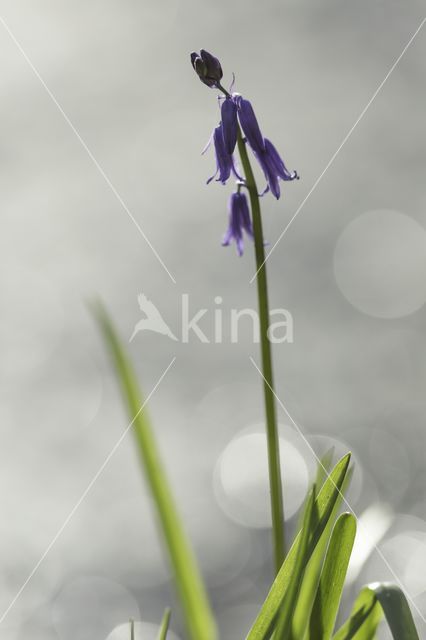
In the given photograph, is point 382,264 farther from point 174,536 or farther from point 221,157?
point 174,536

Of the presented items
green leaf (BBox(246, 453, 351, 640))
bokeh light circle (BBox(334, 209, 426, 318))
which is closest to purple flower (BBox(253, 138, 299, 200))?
green leaf (BBox(246, 453, 351, 640))

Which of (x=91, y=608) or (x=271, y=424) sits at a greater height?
(x=91, y=608)

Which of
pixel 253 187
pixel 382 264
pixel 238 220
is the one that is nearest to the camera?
pixel 253 187

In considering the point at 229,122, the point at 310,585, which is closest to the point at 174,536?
the point at 310,585

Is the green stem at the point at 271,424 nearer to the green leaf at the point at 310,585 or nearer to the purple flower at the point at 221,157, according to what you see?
the green leaf at the point at 310,585

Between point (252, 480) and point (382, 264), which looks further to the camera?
point (382, 264)

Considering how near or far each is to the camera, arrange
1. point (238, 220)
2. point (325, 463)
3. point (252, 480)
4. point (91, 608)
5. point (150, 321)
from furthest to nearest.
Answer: point (150, 321)
point (252, 480)
point (91, 608)
point (238, 220)
point (325, 463)

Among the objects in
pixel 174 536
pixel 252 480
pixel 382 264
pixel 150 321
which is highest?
pixel 382 264

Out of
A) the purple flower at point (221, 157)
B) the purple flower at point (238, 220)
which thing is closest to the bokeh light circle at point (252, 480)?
the purple flower at point (238, 220)
